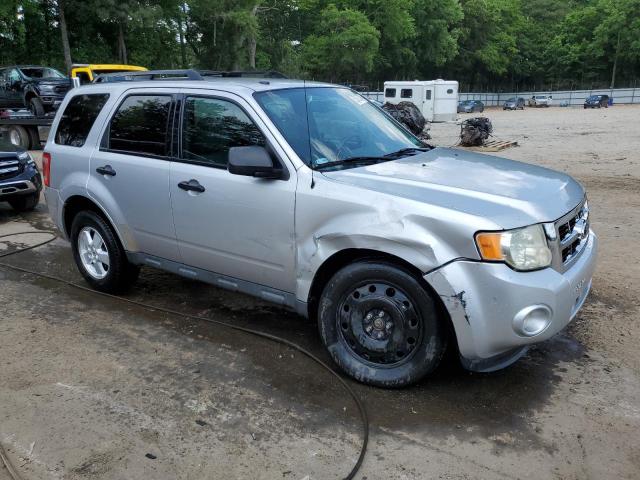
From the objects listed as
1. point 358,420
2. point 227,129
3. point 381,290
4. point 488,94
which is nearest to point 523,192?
point 381,290

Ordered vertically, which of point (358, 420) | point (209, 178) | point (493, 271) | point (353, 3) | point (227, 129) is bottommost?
point (358, 420)

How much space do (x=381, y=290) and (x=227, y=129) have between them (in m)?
1.63

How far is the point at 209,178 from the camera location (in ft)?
13.1

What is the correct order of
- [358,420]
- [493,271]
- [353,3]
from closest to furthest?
[493,271] → [358,420] → [353,3]

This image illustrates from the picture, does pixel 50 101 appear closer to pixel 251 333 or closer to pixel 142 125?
pixel 142 125

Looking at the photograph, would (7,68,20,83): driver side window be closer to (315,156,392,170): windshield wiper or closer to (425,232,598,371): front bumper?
(315,156,392,170): windshield wiper

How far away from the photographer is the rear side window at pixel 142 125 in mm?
4395

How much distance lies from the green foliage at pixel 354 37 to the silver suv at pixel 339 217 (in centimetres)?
2996

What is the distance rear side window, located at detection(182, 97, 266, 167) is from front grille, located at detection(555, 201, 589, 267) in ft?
6.35

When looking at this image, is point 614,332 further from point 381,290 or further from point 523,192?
point 381,290

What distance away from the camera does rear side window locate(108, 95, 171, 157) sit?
4.39 m

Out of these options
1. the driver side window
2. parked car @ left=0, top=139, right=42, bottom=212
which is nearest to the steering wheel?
parked car @ left=0, top=139, right=42, bottom=212

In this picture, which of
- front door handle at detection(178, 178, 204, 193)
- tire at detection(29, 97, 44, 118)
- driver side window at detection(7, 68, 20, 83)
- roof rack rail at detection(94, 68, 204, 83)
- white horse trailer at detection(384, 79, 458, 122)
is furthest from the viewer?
white horse trailer at detection(384, 79, 458, 122)

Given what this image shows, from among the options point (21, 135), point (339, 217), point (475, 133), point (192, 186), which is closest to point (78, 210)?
point (192, 186)
